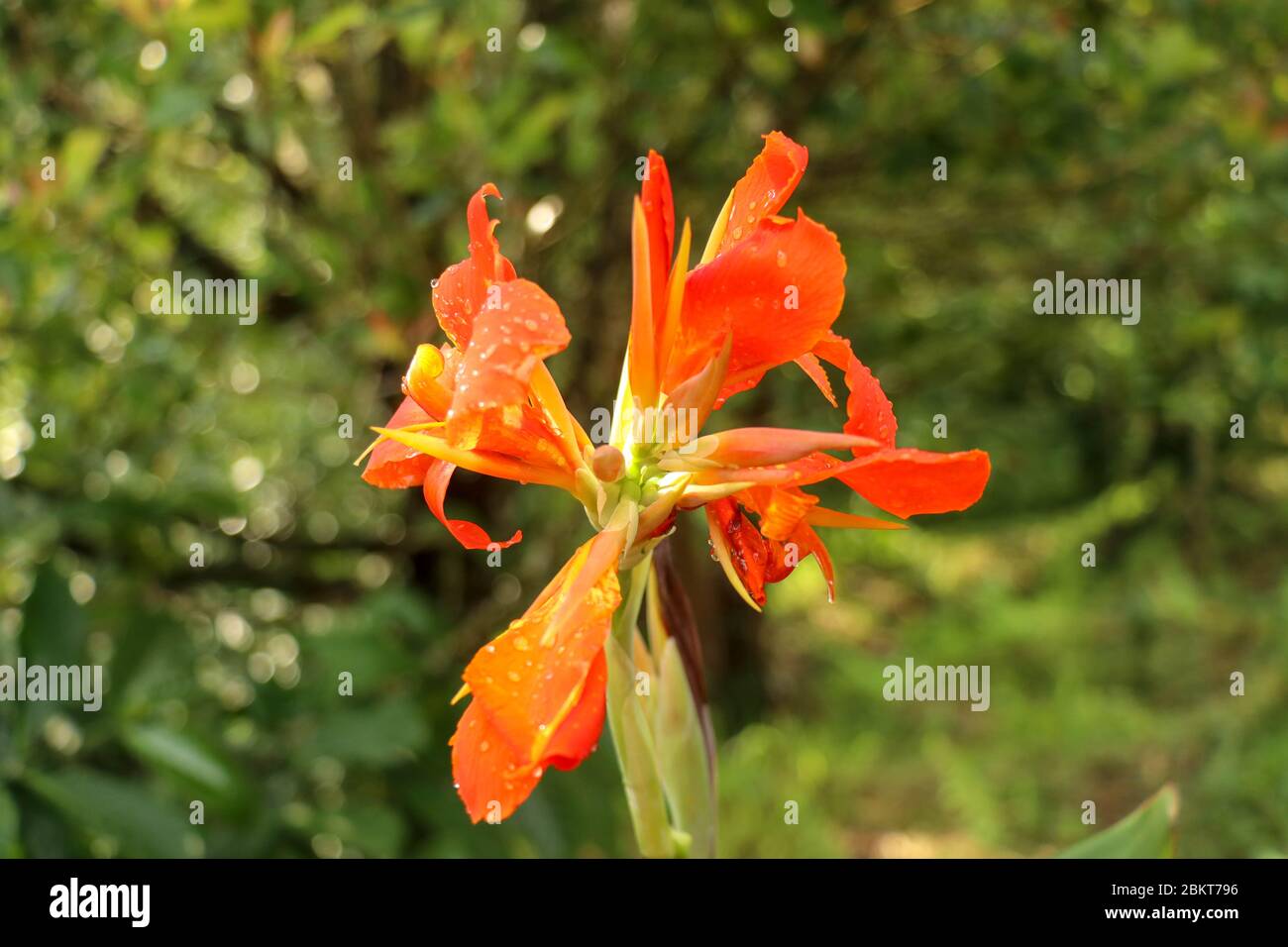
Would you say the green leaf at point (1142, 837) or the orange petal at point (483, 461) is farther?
the green leaf at point (1142, 837)

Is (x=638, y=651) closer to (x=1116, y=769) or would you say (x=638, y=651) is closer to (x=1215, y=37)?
(x=1215, y=37)

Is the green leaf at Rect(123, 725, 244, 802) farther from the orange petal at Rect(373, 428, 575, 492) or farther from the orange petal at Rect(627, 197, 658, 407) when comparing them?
the orange petal at Rect(627, 197, 658, 407)

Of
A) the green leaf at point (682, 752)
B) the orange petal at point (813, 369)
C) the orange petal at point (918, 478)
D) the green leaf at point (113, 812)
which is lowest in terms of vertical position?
the green leaf at point (113, 812)

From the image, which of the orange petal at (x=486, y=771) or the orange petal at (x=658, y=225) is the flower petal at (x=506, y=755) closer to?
the orange petal at (x=486, y=771)

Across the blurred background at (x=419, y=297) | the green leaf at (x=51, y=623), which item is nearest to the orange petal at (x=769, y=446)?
the blurred background at (x=419, y=297)

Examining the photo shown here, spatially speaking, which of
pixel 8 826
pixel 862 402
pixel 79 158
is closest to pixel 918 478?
pixel 862 402

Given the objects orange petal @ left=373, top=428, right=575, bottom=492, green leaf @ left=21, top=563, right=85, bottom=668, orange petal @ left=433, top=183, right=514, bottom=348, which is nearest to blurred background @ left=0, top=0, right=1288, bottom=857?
green leaf @ left=21, top=563, right=85, bottom=668

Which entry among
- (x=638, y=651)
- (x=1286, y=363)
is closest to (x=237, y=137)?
(x=638, y=651)
